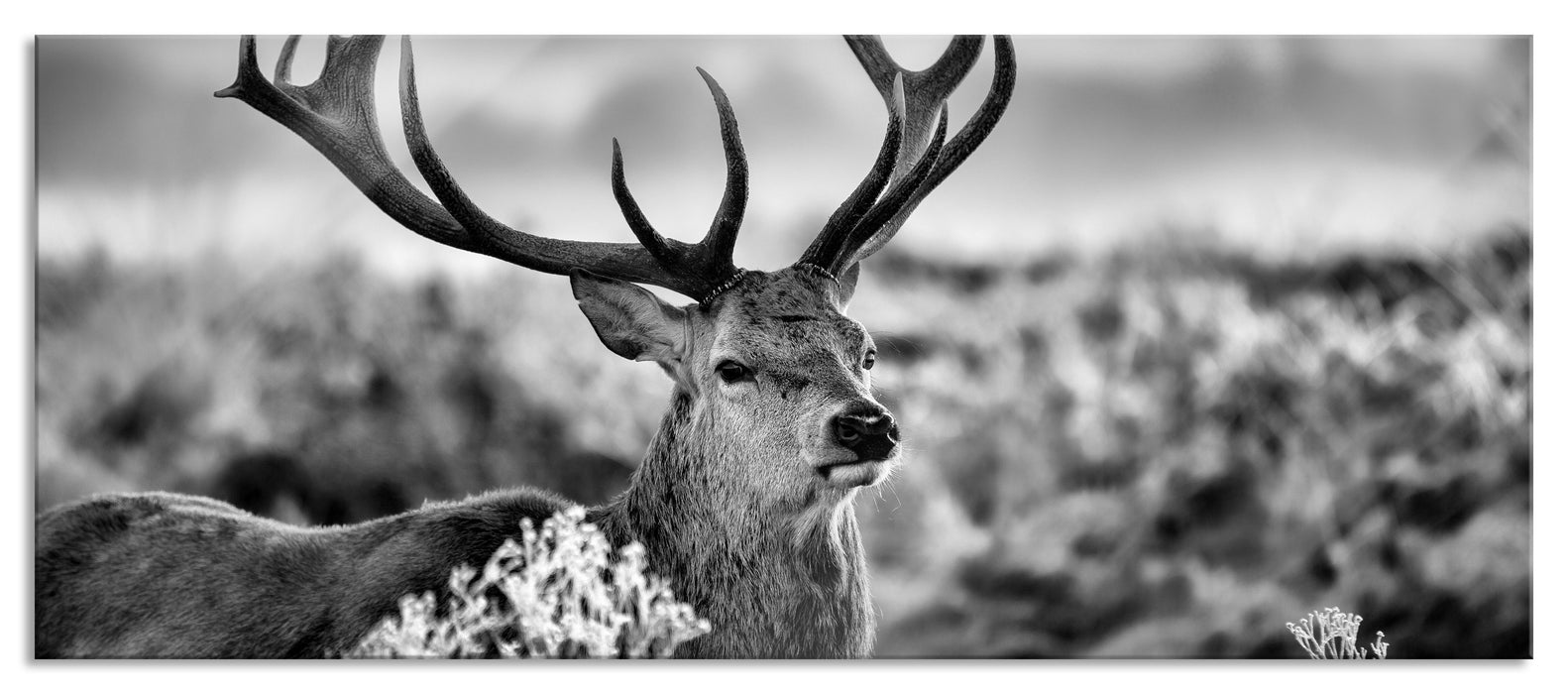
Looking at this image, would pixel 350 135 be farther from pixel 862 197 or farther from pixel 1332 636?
pixel 1332 636

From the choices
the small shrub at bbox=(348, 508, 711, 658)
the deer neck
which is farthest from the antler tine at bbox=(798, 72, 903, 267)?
the small shrub at bbox=(348, 508, 711, 658)

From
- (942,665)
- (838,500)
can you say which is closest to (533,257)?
(838,500)

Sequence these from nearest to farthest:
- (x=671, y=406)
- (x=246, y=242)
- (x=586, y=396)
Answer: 1. (x=671, y=406)
2. (x=246, y=242)
3. (x=586, y=396)

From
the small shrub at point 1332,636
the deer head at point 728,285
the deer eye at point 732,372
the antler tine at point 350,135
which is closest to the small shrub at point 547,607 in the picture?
the deer head at point 728,285

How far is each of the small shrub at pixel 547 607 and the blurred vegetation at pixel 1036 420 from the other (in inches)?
40.0

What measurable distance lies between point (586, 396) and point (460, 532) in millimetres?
1304

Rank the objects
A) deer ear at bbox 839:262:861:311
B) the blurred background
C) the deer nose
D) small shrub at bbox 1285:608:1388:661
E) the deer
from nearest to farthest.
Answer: the deer nose → the deer → deer ear at bbox 839:262:861:311 → small shrub at bbox 1285:608:1388:661 → the blurred background

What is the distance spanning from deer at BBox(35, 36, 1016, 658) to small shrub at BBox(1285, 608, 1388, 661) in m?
1.08

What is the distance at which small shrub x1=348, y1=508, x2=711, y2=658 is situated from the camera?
2.41 meters

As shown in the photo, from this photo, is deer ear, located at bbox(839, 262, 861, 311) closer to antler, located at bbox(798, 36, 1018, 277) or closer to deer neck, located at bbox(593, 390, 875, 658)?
antler, located at bbox(798, 36, 1018, 277)

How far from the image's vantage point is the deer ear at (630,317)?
2.62 meters

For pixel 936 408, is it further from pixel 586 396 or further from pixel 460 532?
pixel 460 532

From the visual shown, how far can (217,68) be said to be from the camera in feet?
10.5

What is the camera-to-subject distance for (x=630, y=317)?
267cm
